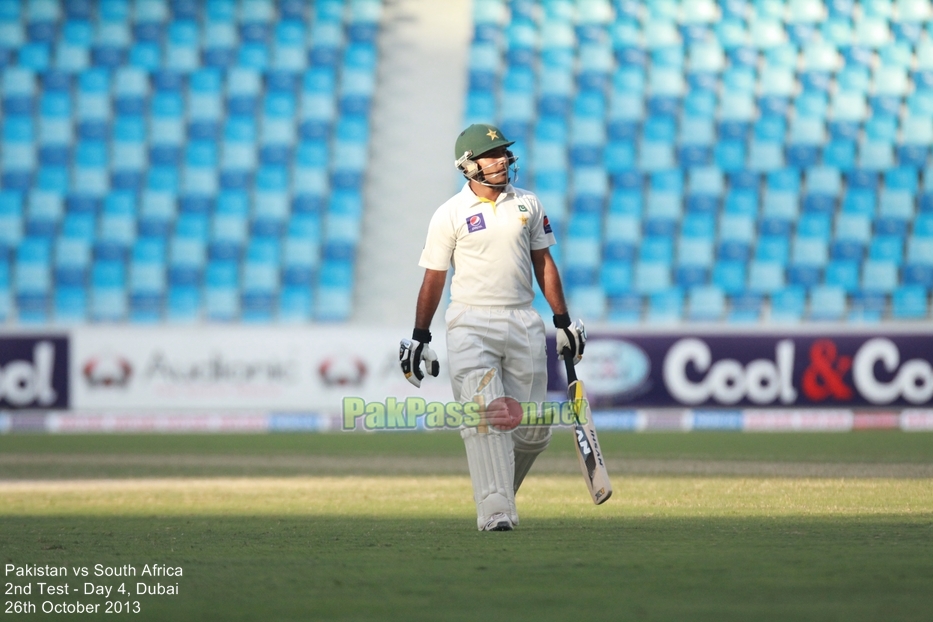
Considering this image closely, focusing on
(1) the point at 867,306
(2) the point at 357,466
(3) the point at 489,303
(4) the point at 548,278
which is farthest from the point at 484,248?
(1) the point at 867,306

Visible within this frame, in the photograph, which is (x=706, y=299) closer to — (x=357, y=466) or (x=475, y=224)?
(x=357, y=466)

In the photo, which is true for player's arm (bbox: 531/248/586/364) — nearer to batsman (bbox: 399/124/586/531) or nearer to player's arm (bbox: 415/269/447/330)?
batsman (bbox: 399/124/586/531)

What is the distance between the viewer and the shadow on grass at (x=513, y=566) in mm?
3789

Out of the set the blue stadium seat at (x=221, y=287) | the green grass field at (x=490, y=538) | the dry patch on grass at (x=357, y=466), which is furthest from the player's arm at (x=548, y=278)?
the blue stadium seat at (x=221, y=287)

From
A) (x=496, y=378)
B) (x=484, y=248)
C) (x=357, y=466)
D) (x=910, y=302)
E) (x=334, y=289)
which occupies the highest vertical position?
(x=334, y=289)

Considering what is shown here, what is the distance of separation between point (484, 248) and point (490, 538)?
1.47m

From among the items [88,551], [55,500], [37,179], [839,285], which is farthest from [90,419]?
[88,551]

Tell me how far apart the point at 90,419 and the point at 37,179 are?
4.69 metres

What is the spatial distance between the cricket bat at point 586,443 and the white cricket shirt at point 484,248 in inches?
19.5

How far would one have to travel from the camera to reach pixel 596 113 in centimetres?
1998

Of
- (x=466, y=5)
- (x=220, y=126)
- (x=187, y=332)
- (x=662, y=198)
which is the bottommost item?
(x=187, y=332)

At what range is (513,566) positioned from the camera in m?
4.66

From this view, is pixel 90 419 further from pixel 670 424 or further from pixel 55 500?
pixel 55 500

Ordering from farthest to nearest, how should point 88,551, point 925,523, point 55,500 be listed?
point 55,500
point 925,523
point 88,551
